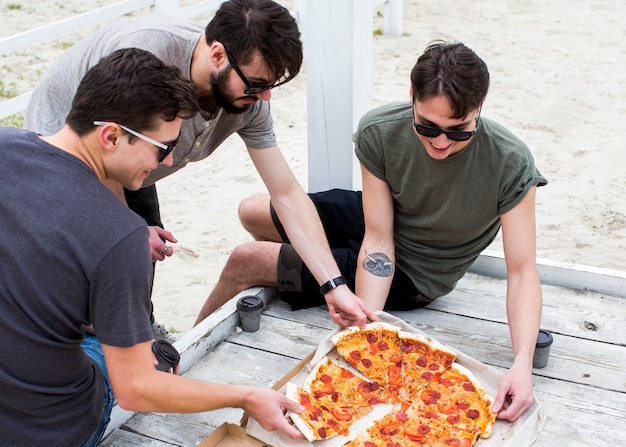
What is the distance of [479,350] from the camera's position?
10.5ft

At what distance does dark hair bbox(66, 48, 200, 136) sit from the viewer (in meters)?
1.82

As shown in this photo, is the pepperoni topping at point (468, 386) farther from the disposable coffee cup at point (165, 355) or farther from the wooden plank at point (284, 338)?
the disposable coffee cup at point (165, 355)

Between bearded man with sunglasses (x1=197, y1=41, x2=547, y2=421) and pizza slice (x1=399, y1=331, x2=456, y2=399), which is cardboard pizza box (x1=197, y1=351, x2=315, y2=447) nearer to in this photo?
pizza slice (x1=399, y1=331, x2=456, y2=399)

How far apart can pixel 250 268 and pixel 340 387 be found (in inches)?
36.3

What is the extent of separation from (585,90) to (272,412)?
252 inches

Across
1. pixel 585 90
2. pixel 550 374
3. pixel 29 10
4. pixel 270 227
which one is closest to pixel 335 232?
pixel 270 227

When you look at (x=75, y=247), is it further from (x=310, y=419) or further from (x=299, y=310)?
(x=299, y=310)

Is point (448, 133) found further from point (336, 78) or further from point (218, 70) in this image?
point (336, 78)

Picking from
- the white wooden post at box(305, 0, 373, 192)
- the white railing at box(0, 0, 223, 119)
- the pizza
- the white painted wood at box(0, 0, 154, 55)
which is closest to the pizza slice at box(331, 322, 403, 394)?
the pizza

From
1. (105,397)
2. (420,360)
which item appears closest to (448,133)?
(420,360)

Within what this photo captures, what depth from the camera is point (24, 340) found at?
1887mm

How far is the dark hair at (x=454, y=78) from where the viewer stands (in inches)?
104

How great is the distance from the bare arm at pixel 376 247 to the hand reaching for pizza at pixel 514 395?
682 mm

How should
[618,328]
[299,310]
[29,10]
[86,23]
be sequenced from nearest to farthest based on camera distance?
[618,328], [299,310], [86,23], [29,10]
